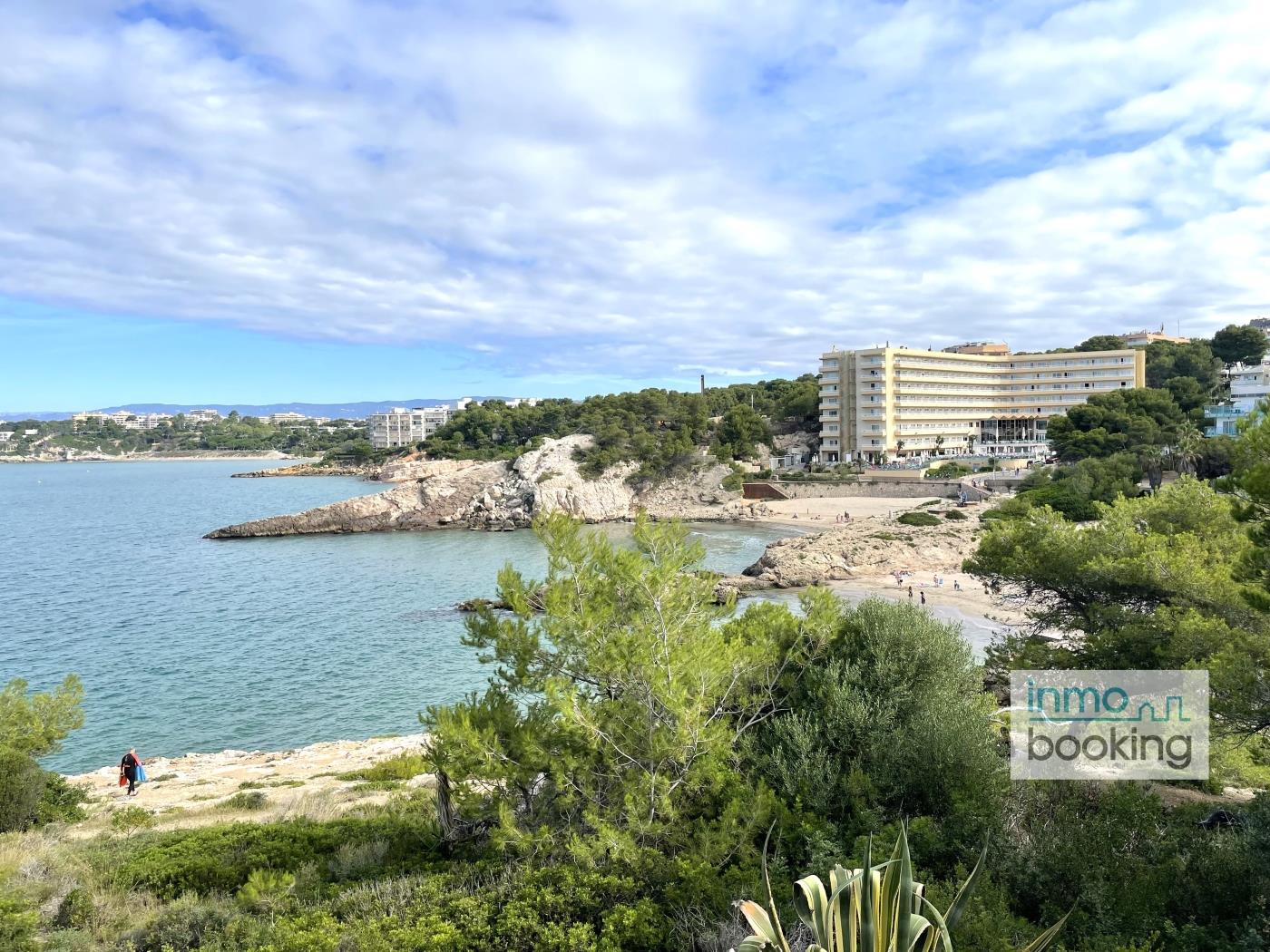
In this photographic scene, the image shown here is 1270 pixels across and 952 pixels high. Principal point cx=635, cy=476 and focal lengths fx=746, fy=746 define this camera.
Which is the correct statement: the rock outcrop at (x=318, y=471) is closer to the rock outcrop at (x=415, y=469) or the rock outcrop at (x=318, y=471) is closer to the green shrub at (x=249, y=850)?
the rock outcrop at (x=415, y=469)

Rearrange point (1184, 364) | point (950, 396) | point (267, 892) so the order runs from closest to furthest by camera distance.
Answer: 1. point (267, 892)
2. point (1184, 364)
3. point (950, 396)

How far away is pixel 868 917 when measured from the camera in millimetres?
4438

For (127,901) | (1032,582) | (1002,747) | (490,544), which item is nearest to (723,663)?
(1002,747)

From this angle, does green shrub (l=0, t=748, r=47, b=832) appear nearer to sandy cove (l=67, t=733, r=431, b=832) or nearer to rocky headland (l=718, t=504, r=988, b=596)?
sandy cove (l=67, t=733, r=431, b=832)

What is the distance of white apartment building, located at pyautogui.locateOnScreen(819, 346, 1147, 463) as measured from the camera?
7569 centimetres

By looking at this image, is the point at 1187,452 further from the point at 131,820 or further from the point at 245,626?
the point at 131,820

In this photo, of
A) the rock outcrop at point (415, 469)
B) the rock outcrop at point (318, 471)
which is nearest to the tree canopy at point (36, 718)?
the rock outcrop at point (415, 469)

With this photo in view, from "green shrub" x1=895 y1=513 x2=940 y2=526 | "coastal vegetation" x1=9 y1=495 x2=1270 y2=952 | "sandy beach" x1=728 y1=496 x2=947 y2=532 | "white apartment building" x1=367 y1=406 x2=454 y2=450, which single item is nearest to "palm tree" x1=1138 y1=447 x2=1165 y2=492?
"green shrub" x1=895 y1=513 x2=940 y2=526

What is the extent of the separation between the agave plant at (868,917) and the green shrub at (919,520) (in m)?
44.2

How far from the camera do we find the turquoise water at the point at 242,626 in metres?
21.1

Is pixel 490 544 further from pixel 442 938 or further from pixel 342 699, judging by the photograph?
pixel 442 938

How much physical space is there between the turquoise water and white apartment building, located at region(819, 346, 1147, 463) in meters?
26.4

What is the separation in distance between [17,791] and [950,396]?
84.2 m

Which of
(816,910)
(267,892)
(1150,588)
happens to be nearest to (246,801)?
(267,892)
